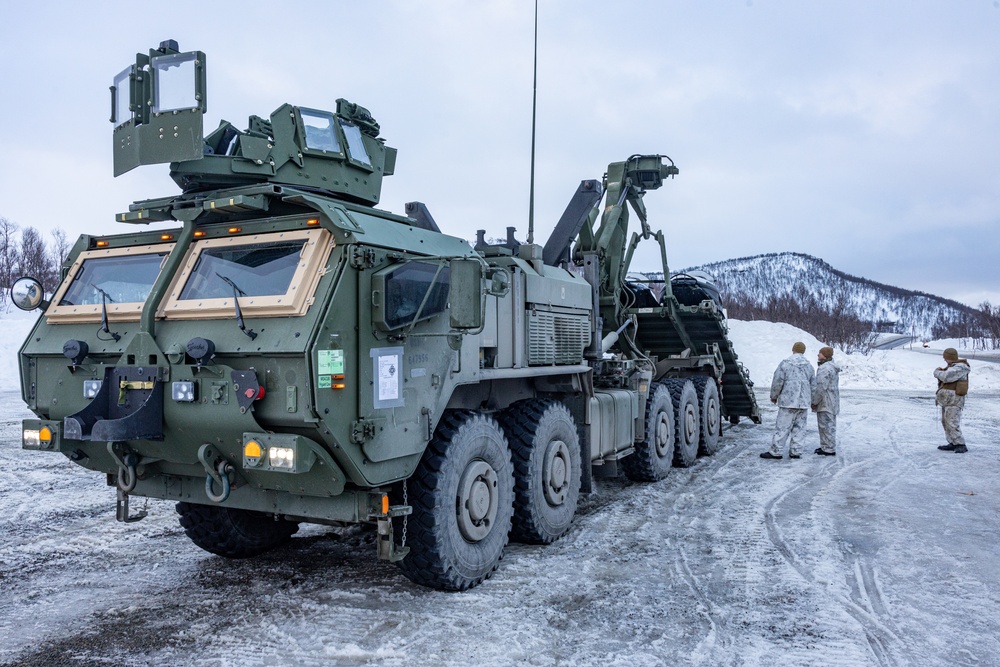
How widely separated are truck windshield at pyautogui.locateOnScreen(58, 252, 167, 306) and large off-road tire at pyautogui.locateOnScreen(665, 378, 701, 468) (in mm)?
7105

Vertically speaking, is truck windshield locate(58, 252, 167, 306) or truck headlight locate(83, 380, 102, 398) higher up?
truck windshield locate(58, 252, 167, 306)

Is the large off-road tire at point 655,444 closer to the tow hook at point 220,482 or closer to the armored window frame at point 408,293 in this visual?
the armored window frame at point 408,293

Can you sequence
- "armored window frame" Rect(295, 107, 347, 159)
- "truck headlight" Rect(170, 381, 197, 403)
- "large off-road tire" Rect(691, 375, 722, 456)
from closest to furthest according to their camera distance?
"truck headlight" Rect(170, 381, 197, 403) → "armored window frame" Rect(295, 107, 347, 159) → "large off-road tire" Rect(691, 375, 722, 456)

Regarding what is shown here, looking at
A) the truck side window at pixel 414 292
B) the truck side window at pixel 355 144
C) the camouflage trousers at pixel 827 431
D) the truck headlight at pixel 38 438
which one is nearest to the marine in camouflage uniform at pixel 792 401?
the camouflage trousers at pixel 827 431

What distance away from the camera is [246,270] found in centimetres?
468

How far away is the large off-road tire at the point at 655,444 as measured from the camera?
921 centimetres

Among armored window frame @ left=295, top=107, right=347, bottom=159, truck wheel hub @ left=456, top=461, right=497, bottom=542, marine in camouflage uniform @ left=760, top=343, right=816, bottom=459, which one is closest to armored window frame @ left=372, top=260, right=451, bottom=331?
truck wheel hub @ left=456, top=461, right=497, bottom=542

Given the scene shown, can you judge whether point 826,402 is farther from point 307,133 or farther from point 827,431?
point 307,133

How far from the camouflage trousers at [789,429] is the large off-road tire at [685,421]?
3.53ft

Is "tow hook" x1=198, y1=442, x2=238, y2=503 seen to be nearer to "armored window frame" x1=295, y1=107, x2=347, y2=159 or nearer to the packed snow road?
the packed snow road

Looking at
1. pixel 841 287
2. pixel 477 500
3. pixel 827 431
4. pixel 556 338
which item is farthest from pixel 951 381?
pixel 841 287

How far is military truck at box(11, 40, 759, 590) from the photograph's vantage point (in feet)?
14.1

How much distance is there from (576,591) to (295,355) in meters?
2.54

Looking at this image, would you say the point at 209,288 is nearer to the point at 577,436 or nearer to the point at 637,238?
the point at 577,436
